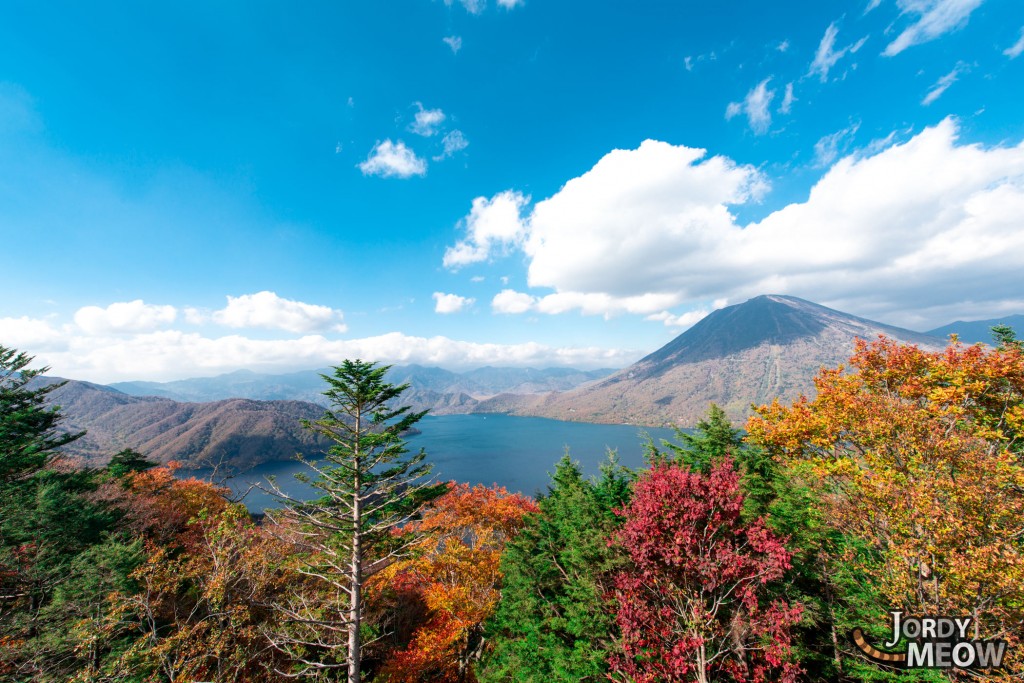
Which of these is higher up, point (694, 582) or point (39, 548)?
point (694, 582)

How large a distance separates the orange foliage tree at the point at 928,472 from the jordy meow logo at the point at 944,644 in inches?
11.3

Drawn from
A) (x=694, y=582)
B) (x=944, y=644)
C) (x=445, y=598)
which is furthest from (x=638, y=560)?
(x=445, y=598)

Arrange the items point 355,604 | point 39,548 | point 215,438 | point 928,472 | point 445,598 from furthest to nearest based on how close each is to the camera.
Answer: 1. point 215,438
2. point 445,598
3. point 39,548
4. point 355,604
5. point 928,472

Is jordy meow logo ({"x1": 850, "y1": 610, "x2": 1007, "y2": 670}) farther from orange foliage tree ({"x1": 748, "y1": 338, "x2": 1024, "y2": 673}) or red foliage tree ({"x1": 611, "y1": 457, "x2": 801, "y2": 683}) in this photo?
red foliage tree ({"x1": 611, "y1": 457, "x2": 801, "y2": 683})

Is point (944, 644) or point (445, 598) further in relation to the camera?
point (445, 598)

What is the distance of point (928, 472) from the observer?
995 centimetres

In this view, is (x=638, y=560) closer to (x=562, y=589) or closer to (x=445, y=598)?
(x=562, y=589)

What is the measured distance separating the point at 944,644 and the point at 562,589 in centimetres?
1275

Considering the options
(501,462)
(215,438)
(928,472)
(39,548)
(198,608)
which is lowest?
(501,462)

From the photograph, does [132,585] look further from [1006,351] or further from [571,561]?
[1006,351]

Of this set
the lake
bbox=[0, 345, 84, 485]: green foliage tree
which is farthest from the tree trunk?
the lake

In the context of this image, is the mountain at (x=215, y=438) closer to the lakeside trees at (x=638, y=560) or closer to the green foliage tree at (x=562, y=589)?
the lakeside trees at (x=638, y=560)

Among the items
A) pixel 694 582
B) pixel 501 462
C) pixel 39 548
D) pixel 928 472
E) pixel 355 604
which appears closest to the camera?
pixel 928 472

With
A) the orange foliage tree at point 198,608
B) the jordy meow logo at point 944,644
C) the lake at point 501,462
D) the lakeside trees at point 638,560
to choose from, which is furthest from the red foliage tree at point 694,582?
the lake at point 501,462
